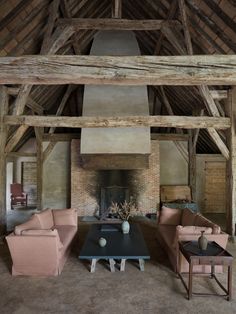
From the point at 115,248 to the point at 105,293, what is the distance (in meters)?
0.97

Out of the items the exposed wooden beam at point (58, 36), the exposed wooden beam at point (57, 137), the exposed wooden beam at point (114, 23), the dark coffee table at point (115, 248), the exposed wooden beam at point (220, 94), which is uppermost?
Result: the exposed wooden beam at point (114, 23)

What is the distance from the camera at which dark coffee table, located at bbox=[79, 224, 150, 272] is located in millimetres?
4438

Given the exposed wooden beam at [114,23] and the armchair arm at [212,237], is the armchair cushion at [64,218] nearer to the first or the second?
the armchair arm at [212,237]

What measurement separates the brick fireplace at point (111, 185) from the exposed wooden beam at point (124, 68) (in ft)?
21.7

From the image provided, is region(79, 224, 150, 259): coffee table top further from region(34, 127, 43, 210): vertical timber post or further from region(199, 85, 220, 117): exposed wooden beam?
region(34, 127, 43, 210): vertical timber post

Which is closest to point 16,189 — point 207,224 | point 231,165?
point 231,165

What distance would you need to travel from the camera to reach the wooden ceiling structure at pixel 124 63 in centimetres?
A: 336

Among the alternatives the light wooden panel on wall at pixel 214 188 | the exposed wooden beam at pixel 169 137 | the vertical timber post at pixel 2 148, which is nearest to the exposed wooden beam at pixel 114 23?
the vertical timber post at pixel 2 148

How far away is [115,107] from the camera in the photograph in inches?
316

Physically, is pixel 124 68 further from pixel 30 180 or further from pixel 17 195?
pixel 30 180

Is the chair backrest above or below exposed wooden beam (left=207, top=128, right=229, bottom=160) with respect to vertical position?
below

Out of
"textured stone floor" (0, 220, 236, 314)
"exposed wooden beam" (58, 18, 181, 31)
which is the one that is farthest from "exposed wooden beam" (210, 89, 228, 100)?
"textured stone floor" (0, 220, 236, 314)

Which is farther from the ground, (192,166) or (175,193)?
(192,166)

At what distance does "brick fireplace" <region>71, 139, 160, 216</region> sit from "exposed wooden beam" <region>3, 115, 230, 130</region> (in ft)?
11.1
